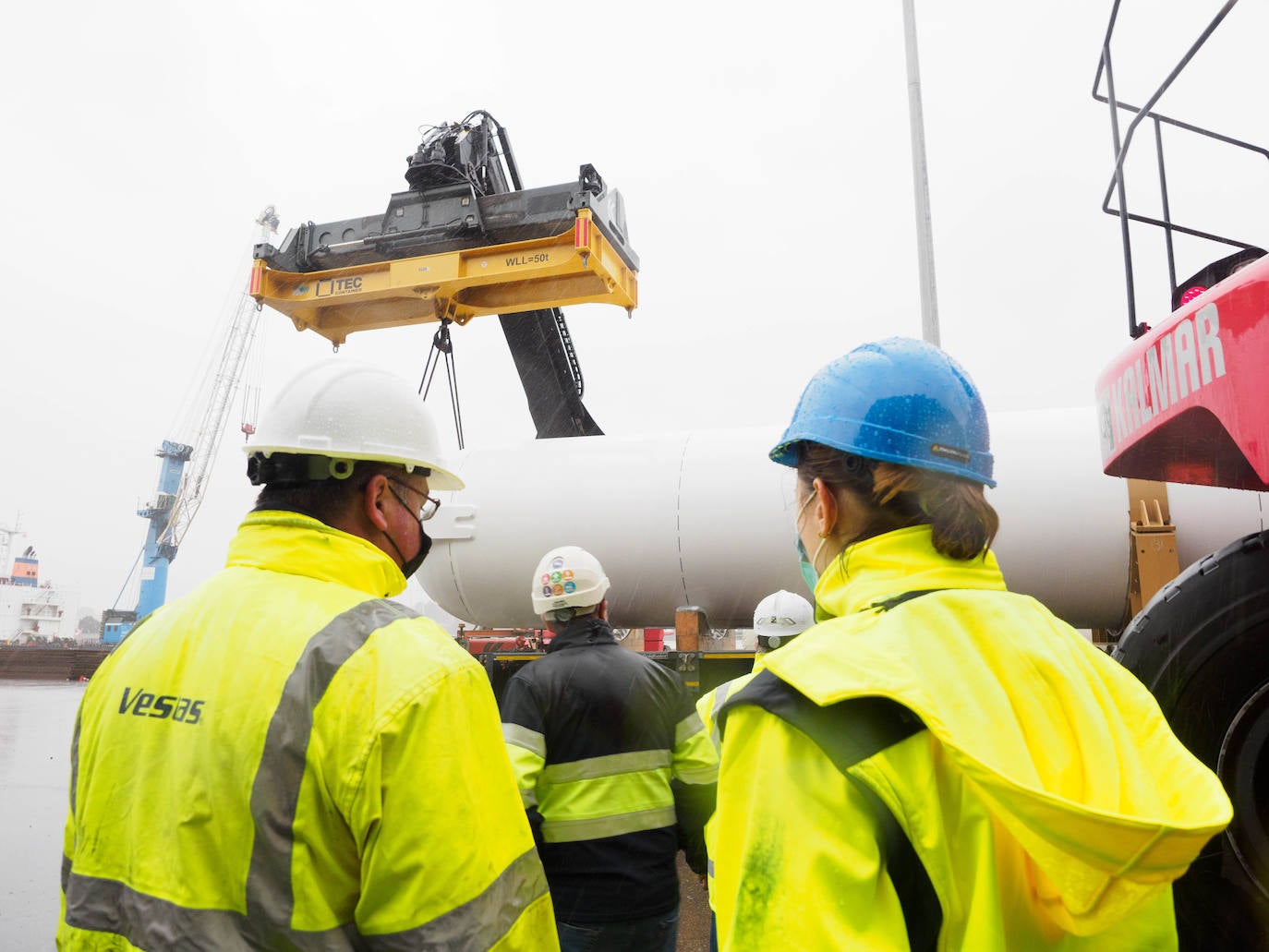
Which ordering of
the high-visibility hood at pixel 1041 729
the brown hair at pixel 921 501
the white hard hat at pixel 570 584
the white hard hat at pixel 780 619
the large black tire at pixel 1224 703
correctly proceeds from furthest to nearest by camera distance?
1. the white hard hat at pixel 780 619
2. the white hard hat at pixel 570 584
3. the large black tire at pixel 1224 703
4. the brown hair at pixel 921 501
5. the high-visibility hood at pixel 1041 729

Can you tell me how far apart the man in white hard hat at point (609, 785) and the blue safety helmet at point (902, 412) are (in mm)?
1977

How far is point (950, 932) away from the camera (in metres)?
0.97

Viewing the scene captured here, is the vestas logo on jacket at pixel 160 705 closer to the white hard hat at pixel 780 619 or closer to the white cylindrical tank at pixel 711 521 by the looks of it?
the white hard hat at pixel 780 619

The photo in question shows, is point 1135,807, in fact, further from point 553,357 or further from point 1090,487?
point 553,357

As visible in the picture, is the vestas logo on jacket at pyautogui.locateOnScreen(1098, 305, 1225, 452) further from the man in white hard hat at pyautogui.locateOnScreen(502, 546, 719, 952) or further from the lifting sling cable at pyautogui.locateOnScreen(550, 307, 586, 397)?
the lifting sling cable at pyautogui.locateOnScreen(550, 307, 586, 397)

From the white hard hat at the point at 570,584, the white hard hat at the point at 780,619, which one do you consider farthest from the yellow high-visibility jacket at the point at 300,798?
the white hard hat at the point at 780,619

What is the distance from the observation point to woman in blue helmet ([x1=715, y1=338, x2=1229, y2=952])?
0.90 metres

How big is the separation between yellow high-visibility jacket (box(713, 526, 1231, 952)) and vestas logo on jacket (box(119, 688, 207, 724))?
91 centimetres

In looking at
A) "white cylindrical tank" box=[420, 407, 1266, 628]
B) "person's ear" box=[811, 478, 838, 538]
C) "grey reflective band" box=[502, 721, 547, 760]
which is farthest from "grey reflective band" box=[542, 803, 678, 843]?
"white cylindrical tank" box=[420, 407, 1266, 628]

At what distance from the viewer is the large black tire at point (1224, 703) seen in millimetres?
2121

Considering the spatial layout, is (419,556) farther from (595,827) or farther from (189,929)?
(595,827)

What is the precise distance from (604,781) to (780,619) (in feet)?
6.65

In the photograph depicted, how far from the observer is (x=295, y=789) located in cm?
132

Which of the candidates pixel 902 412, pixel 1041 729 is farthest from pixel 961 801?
pixel 902 412
